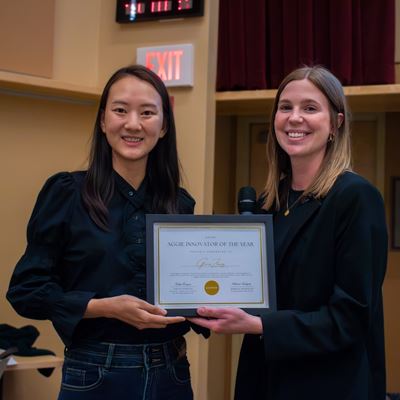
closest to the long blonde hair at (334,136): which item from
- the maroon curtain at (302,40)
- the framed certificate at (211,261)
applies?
the framed certificate at (211,261)

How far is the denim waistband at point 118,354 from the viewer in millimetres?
1599

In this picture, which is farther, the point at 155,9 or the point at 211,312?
the point at 155,9

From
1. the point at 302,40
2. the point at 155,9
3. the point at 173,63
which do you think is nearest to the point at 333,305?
the point at 173,63

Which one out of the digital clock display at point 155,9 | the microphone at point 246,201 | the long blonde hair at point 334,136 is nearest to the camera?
the long blonde hair at point 334,136

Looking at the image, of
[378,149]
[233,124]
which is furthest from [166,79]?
[378,149]

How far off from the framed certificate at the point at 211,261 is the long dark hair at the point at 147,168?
0.48 feet

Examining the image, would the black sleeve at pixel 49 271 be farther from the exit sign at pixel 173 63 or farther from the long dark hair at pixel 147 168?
the exit sign at pixel 173 63

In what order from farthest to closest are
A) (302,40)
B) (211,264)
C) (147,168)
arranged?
(302,40) < (147,168) < (211,264)

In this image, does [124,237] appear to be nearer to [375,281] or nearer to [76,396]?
[76,396]

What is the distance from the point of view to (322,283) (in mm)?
Result: 1615

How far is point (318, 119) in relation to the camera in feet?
5.70

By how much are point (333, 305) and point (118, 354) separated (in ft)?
1.84

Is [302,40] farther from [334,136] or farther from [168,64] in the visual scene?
[334,136]

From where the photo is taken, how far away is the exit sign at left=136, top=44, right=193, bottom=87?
3562 millimetres
